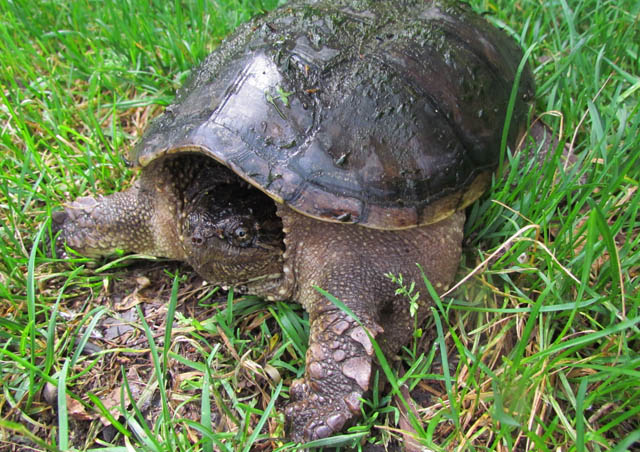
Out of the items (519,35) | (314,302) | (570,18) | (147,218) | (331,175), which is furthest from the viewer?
(519,35)

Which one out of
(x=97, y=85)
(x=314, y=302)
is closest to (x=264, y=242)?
(x=314, y=302)

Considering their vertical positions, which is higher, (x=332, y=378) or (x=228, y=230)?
(x=228, y=230)

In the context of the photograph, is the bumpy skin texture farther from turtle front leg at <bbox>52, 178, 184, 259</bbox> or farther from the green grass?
turtle front leg at <bbox>52, 178, 184, 259</bbox>

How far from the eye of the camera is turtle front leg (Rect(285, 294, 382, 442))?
1.44 metres

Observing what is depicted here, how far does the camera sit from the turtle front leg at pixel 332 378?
144 centimetres

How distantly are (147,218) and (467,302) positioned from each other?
4.35 ft

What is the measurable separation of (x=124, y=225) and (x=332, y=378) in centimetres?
107

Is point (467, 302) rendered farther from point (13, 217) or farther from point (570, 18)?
point (13, 217)

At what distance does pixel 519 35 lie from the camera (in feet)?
8.59

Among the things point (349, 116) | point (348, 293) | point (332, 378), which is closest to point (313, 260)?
point (348, 293)

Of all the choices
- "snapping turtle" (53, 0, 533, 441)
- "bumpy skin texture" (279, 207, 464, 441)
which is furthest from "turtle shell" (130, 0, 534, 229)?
"bumpy skin texture" (279, 207, 464, 441)

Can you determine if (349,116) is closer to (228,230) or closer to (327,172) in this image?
(327,172)

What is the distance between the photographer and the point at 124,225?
6.26 ft

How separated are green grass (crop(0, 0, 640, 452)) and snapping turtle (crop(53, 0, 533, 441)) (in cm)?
13
